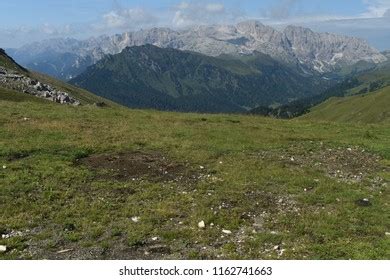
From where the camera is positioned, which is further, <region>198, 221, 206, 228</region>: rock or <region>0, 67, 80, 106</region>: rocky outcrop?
<region>0, 67, 80, 106</region>: rocky outcrop

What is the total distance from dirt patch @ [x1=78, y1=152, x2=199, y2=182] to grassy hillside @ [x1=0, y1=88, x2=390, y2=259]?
7 cm

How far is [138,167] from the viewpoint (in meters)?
27.9

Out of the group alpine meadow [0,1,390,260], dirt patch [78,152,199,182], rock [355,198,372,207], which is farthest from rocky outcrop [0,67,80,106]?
rock [355,198,372,207]

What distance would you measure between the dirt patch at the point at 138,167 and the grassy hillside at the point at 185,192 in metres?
0.07

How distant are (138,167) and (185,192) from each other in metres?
5.38

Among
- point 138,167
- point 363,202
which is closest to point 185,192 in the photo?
point 138,167

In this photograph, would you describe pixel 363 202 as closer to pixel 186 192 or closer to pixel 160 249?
pixel 186 192

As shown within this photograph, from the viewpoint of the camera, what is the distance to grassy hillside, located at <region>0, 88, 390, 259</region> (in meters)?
17.1

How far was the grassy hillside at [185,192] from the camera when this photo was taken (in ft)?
56.1

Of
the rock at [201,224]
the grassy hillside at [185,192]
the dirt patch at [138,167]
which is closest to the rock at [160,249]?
the grassy hillside at [185,192]

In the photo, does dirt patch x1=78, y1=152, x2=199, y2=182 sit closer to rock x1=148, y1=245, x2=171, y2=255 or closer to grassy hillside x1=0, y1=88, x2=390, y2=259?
grassy hillside x1=0, y1=88, x2=390, y2=259

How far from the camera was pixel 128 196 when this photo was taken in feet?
74.4

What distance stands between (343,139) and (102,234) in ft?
91.7

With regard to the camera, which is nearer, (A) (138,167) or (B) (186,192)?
(B) (186,192)
